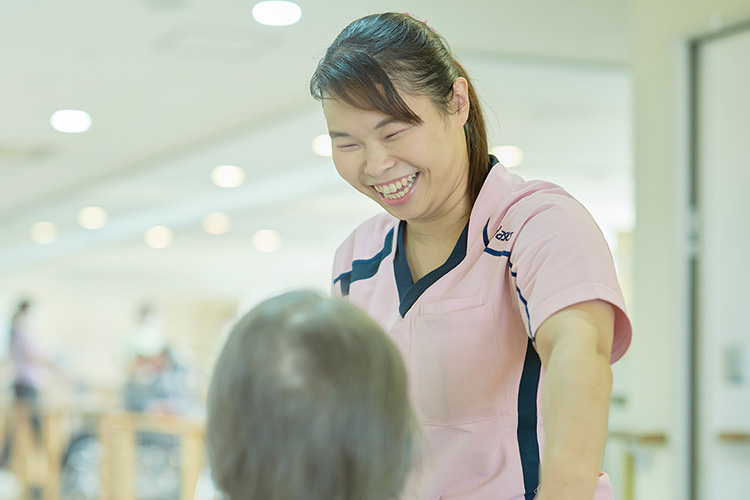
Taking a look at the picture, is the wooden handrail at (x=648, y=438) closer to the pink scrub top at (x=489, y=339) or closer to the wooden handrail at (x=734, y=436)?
the wooden handrail at (x=734, y=436)

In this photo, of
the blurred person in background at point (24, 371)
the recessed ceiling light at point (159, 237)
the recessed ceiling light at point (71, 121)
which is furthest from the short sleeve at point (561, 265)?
the recessed ceiling light at point (159, 237)

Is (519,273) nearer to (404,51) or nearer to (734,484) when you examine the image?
(404,51)

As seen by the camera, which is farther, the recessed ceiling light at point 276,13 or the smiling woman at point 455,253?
the recessed ceiling light at point 276,13

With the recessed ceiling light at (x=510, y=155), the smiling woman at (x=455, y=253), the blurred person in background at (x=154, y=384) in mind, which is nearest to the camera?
the smiling woman at (x=455, y=253)

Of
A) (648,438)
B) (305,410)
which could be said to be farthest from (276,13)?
(305,410)

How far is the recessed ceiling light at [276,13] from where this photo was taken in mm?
3516

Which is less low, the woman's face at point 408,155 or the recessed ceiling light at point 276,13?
the recessed ceiling light at point 276,13

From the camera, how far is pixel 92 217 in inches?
375

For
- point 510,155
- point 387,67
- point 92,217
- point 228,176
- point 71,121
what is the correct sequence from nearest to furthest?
point 387,67, point 71,121, point 510,155, point 228,176, point 92,217

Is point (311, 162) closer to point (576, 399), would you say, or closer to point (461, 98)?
point (461, 98)

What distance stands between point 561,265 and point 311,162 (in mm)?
5905

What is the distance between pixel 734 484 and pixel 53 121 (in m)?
4.28

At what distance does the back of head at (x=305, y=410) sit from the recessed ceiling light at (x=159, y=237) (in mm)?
8811

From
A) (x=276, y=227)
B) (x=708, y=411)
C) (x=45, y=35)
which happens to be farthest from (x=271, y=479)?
(x=276, y=227)
